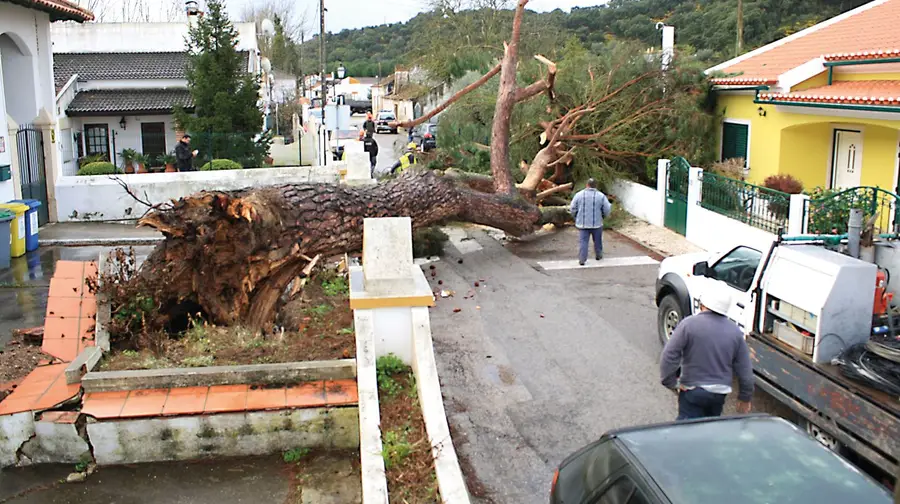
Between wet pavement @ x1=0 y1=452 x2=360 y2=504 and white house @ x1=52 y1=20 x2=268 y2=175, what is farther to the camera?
white house @ x1=52 y1=20 x2=268 y2=175

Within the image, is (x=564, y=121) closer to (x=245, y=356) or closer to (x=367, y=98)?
(x=245, y=356)

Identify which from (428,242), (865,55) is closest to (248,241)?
(428,242)

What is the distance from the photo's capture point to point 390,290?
681 centimetres

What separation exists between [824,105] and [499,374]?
870 cm

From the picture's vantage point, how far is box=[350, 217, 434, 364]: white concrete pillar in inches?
266

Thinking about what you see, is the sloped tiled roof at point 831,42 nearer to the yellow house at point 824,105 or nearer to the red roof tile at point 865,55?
the yellow house at point 824,105

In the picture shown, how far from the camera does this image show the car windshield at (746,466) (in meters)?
3.65

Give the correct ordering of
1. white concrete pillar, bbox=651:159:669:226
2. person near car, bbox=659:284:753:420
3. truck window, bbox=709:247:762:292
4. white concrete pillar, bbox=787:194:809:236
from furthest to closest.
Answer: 1. white concrete pillar, bbox=651:159:669:226
2. white concrete pillar, bbox=787:194:809:236
3. truck window, bbox=709:247:762:292
4. person near car, bbox=659:284:753:420

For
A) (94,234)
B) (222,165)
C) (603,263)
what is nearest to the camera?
(603,263)

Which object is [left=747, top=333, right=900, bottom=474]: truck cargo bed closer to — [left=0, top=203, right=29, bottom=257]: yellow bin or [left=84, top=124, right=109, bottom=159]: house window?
[left=0, top=203, right=29, bottom=257]: yellow bin

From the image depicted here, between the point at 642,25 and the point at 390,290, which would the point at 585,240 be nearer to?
the point at 390,290

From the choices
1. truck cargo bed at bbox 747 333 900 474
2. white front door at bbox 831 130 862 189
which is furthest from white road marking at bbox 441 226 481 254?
truck cargo bed at bbox 747 333 900 474

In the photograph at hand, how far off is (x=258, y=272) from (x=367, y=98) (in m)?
72.8

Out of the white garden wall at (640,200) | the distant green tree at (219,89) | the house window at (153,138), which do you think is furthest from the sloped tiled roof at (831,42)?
the house window at (153,138)
